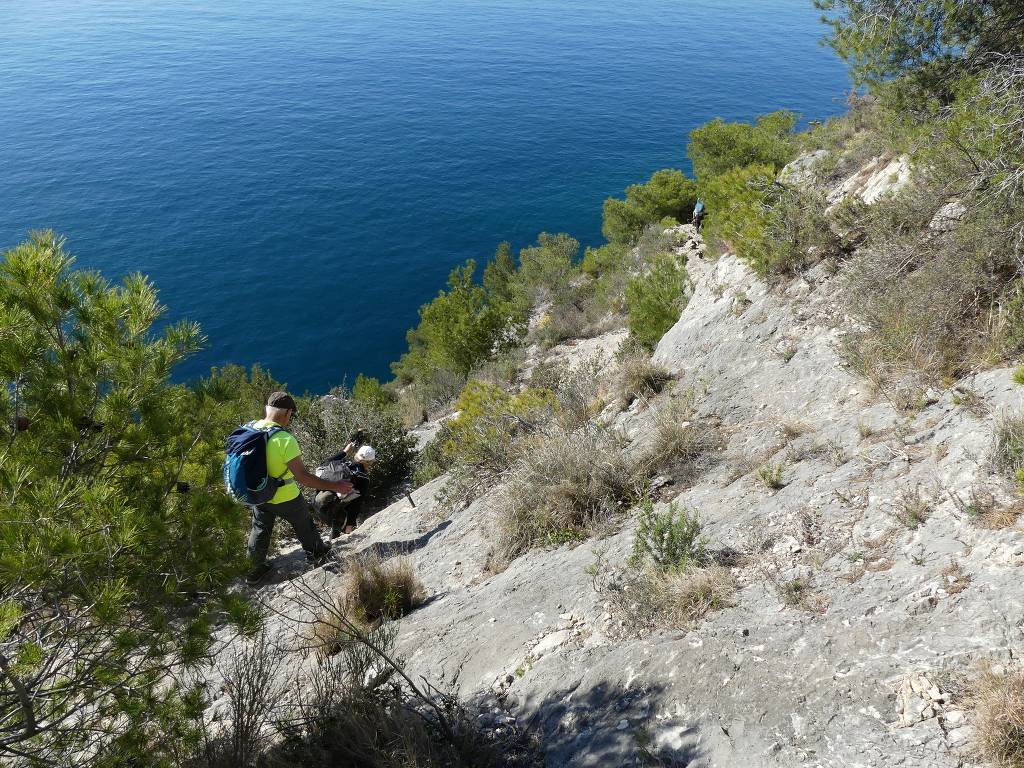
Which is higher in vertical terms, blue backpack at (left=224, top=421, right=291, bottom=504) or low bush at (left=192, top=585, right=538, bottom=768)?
blue backpack at (left=224, top=421, right=291, bottom=504)

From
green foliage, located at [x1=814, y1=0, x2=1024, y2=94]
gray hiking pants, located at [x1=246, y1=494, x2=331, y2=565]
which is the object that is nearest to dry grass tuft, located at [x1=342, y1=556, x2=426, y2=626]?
gray hiking pants, located at [x1=246, y1=494, x2=331, y2=565]

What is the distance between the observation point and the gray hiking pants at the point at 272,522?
6027mm

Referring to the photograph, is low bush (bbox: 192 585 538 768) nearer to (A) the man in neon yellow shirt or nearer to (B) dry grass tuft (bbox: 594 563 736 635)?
(B) dry grass tuft (bbox: 594 563 736 635)

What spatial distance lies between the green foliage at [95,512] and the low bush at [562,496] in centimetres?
263

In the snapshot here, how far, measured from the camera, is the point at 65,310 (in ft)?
10.9

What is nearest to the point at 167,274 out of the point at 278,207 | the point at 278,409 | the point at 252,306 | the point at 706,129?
the point at 252,306

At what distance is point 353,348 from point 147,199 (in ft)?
103

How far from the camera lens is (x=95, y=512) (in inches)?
108

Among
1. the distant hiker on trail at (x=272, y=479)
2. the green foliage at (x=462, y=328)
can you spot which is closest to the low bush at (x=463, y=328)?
the green foliage at (x=462, y=328)

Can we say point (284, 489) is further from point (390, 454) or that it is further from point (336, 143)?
point (336, 143)

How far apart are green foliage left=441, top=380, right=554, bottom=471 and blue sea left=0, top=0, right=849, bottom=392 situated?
2684cm

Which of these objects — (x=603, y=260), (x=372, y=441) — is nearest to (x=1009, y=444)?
(x=372, y=441)

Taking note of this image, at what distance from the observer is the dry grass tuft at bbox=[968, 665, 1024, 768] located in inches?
83.4

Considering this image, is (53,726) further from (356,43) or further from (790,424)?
(356,43)
